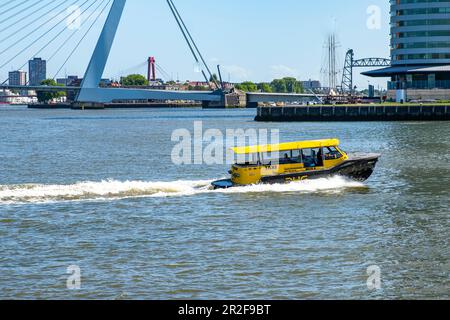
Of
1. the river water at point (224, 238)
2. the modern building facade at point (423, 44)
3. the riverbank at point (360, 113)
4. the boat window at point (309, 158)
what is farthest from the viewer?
the modern building facade at point (423, 44)

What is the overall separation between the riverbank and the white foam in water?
6891cm

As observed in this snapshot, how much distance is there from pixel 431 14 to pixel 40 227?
396 feet

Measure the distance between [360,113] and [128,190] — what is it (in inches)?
2962

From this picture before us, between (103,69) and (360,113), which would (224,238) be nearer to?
(360,113)

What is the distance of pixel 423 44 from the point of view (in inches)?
5448

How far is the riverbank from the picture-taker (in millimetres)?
99375

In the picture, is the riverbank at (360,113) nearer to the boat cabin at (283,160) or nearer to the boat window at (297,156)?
the boat cabin at (283,160)

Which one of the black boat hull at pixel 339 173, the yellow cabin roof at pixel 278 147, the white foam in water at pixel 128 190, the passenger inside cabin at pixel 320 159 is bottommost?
the white foam in water at pixel 128 190

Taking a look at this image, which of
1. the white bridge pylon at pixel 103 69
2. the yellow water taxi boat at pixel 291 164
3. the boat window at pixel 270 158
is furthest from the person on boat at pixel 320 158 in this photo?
the white bridge pylon at pixel 103 69

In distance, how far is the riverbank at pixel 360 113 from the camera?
326 ft

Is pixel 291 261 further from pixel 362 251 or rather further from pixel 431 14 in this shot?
pixel 431 14

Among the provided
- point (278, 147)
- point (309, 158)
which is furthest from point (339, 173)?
point (278, 147)

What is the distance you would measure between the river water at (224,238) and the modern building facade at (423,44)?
329ft
